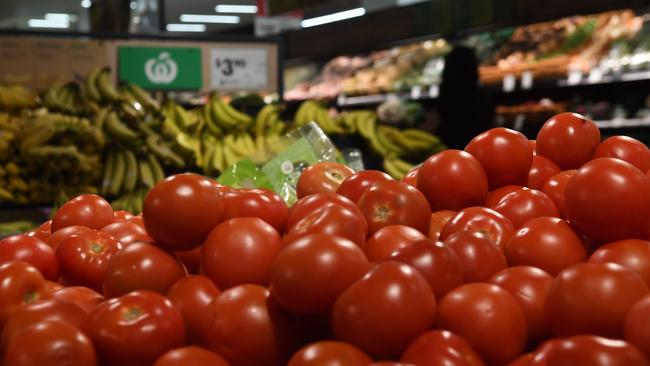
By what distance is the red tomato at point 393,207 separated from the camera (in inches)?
48.3

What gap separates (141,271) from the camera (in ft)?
3.59

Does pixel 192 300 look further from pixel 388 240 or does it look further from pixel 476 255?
pixel 476 255

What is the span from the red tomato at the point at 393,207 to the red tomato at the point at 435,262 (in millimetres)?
214

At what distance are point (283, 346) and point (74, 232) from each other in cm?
56

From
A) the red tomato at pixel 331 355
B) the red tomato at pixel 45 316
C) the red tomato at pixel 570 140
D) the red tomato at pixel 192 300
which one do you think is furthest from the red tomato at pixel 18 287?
the red tomato at pixel 570 140

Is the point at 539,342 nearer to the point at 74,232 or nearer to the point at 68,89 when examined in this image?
the point at 74,232

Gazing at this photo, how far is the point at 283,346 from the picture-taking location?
0.97 m

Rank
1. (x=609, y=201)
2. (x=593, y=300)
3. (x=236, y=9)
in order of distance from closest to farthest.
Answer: (x=593, y=300) → (x=609, y=201) → (x=236, y=9)

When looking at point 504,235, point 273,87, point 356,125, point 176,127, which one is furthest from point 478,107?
point 504,235

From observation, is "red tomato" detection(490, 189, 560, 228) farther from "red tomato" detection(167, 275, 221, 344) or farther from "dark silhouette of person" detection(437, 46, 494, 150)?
"dark silhouette of person" detection(437, 46, 494, 150)

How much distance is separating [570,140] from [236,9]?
15427mm

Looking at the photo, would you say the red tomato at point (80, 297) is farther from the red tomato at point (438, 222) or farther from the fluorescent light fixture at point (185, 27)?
the fluorescent light fixture at point (185, 27)

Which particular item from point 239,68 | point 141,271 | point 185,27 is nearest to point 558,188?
point 141,271

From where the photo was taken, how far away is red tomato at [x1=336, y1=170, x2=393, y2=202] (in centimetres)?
140
